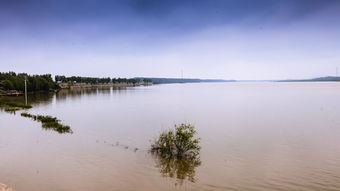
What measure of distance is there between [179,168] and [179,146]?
8.36 ft

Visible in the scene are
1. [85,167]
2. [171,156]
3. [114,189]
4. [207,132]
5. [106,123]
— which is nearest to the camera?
[114,189]

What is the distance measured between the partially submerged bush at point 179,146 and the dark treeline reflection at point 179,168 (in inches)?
29.0

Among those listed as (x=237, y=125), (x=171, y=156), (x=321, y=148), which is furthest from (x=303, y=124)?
(x=171, y=156)

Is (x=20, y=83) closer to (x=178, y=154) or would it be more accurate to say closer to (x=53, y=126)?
(x=53, y=126)

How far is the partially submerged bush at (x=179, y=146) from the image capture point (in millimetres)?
16188

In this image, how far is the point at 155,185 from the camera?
11.9m

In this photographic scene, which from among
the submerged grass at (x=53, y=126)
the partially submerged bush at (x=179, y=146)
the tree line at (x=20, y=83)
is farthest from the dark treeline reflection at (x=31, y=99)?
the partially submerged bush at (x=179, y=146)

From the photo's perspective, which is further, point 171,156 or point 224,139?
point 224,139

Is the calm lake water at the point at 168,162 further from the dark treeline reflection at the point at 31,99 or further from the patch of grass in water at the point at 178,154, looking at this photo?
the dark treeline reflection at the point at 31,99

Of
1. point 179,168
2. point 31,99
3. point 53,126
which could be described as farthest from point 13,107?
point 179,168

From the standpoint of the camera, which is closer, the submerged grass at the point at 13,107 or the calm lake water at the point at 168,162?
the calm lake water at the point at 168,162

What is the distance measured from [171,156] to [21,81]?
352ft

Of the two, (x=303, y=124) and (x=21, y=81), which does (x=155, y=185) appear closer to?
(x=303, y=124)

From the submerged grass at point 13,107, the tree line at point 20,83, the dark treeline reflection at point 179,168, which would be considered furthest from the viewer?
the tree line at point 20,83
